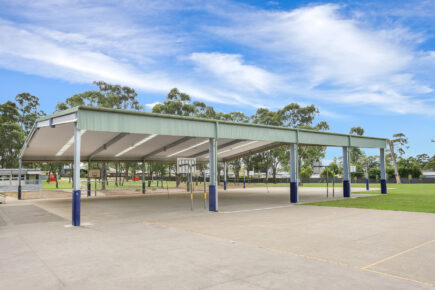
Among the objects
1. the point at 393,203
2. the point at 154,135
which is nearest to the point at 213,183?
the point at 154,135

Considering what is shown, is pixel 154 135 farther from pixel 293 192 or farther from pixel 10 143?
pixel 10 143

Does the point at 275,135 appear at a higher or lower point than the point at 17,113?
lower

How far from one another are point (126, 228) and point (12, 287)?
261 inches

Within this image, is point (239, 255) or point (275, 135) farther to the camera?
point (275, 135)

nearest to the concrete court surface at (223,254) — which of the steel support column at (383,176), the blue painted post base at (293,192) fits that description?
the blue painted post base at (293,192)

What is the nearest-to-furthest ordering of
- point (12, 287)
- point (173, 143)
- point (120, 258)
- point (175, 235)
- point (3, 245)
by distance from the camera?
point (12, 287)
point (120, 258)
point (3, 245)
point (175, 235)
point (173, 143)

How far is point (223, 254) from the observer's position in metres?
8.23

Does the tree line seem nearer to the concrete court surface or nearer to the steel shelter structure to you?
the steel shelter structure

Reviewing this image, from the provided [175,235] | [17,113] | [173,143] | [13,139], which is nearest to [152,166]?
[13,139]

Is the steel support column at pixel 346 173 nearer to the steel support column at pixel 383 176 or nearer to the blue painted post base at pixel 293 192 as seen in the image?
the steel support column at pixel 383 176

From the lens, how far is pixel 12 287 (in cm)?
602

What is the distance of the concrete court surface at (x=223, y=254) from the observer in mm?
6184

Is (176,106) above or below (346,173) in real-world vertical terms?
above

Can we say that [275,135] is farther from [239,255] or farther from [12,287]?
[12,287]
